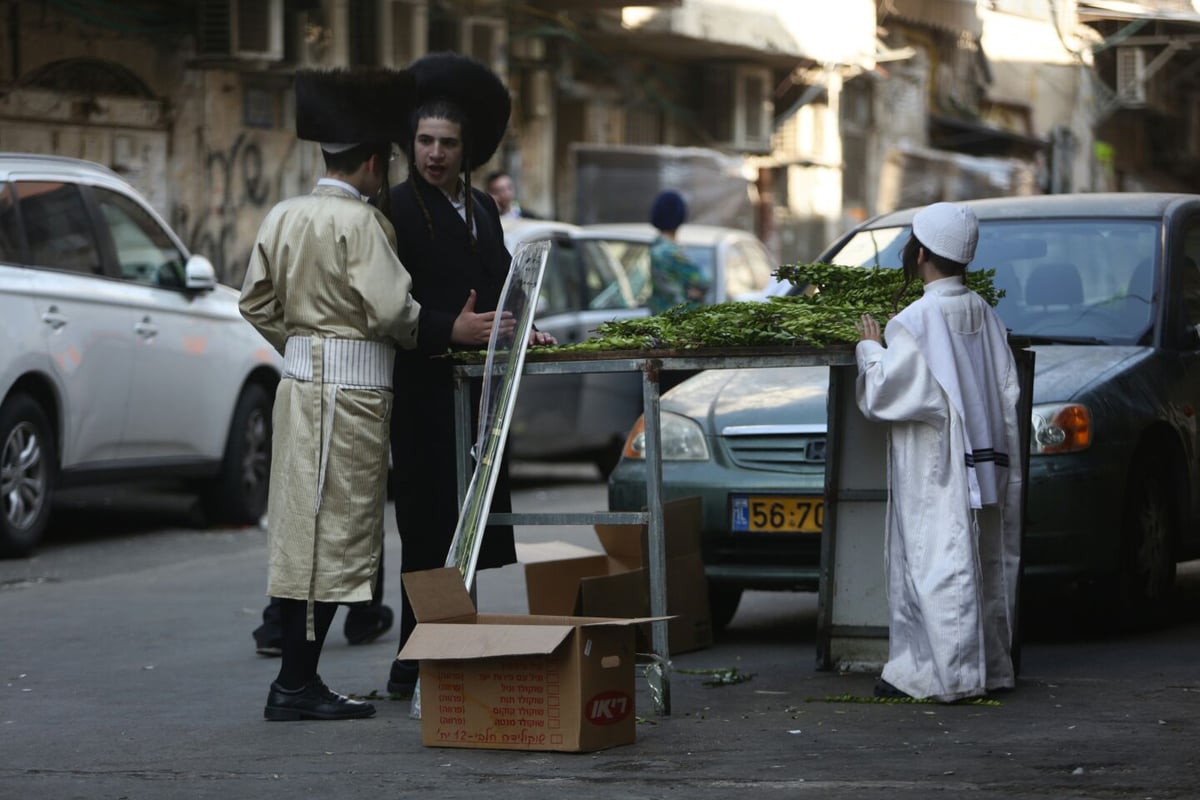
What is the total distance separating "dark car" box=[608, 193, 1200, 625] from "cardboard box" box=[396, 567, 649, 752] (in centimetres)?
219

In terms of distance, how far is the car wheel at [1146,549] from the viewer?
8.12 meters

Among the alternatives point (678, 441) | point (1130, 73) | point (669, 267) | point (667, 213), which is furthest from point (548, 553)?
point (1130, 73)

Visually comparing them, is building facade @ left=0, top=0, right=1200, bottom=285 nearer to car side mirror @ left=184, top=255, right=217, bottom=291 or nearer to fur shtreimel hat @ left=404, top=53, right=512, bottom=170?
car side mirror @ left=184, top=255, right=217, bottom=291

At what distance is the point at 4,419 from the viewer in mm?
10812

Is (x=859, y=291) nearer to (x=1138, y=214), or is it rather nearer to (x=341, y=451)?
(x=341, y=451)

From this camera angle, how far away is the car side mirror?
40.6ft

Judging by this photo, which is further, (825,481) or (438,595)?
(825,481)

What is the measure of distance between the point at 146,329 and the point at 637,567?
494 centimetres

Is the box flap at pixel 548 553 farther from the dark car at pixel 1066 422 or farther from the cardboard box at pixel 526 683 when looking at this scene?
the cardboard box at pixel 526 683

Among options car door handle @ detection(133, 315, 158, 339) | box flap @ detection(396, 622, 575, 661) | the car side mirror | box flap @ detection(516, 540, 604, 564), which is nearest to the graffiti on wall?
the car side mirror

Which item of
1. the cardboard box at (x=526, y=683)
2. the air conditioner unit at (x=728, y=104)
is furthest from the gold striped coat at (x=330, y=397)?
the air conditioner unit at (x=728, y=104)

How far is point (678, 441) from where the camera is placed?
27.7 ft

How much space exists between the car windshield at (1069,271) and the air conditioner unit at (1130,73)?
107 feet

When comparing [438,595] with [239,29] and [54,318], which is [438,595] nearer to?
[54,318]
